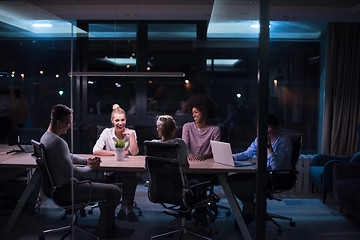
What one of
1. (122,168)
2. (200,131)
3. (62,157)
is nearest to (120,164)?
(122,168)

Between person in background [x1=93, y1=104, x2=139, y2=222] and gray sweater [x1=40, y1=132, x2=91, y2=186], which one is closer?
gray sweater [x1=40, y1=132, x2=91, y2=186]

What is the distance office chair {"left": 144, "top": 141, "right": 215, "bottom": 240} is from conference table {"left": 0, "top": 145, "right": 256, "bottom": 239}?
161mm

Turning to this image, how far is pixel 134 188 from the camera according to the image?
3500 mm

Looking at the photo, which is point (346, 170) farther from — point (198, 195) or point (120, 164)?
point (120, 164)

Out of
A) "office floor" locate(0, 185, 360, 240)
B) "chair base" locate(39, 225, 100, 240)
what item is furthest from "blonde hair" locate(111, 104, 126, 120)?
"chair base" locate(39, 225, 100, 240)

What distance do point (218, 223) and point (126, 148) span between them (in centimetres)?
131

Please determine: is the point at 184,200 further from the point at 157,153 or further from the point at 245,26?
the point at 245,26

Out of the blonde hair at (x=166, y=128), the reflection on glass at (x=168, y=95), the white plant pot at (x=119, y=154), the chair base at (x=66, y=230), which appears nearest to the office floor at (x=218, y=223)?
the chair base at (x=66, y=230)

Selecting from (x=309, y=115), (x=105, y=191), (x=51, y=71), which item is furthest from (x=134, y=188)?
(x=309, y=115)

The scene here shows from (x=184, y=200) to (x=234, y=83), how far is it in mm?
1171

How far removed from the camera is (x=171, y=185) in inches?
123

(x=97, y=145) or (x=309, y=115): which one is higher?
(x=309, y=115)

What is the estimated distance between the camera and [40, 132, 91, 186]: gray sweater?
2938mm

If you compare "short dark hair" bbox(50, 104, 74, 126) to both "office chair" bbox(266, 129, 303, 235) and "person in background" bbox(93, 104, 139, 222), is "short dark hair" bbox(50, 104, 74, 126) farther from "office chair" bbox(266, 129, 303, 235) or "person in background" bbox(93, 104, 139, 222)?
"office chair" bbox(266, 129, 303, 235)
